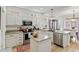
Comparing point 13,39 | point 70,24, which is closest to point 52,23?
point 70,24

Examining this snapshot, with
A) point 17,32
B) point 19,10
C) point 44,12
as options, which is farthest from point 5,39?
point 44,12

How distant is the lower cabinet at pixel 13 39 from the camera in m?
2.64

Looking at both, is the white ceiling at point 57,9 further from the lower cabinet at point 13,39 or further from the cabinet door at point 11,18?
the lower cabinet at point 13,39

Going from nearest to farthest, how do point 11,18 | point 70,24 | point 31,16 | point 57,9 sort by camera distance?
1. point 31,16
2. point 57,9
3. point 70,24
4. point 11,18

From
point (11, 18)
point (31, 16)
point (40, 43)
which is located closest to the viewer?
point (40, 43)

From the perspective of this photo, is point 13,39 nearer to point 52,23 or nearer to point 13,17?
point 13,17

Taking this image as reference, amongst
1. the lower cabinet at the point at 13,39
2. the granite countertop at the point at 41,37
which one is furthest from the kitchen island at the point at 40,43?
the lower cabinet at the point at 13,39

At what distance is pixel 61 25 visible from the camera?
2594mm

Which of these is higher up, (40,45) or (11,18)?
(11,18)

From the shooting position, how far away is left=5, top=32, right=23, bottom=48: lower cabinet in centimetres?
264

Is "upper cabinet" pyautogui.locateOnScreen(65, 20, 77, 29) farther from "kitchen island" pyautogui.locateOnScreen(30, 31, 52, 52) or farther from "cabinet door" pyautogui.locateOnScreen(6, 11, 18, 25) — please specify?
"cabinet door" pyautogui.locateOnScreen(6, 11, 18, 25)

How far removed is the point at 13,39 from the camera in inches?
112

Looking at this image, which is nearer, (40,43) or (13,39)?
(40,43)
